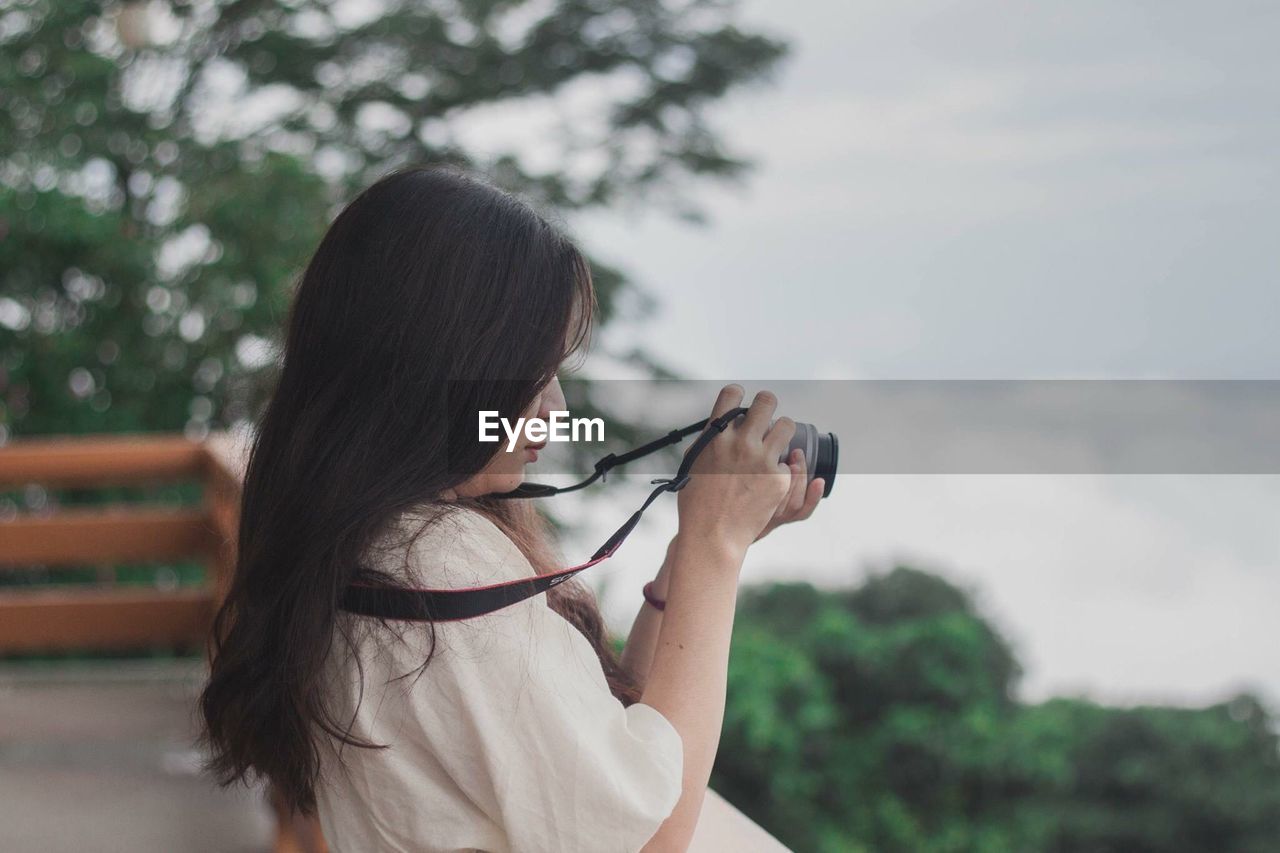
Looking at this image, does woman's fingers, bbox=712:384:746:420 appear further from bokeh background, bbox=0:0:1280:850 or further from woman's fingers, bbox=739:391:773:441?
bokeh background, bbox=0:0:1280:850

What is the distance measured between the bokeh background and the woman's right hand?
2.82 m

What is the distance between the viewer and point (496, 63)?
630cm

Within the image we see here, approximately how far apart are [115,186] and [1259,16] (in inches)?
218

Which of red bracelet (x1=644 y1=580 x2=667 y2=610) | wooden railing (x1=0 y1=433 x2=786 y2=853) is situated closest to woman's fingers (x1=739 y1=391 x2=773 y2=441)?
red bracelet (x1=644 y1=580 x2=667 y2=610)

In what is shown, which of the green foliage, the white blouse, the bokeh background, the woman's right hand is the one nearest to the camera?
the white blouse

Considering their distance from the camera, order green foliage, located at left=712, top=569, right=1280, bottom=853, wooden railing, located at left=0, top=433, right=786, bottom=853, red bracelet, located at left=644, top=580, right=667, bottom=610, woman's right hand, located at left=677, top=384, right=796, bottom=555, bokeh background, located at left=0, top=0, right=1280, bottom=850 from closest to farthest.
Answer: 1. woman's right hand, located at left=677, top=384, right=796, bottom=555
2. red bracelet, located at left=644, top=580, right=667, bottom=610
3. wooden railing, located at left=0, top=433, right=786, bottom=853
4. green foliage, located at left=712, top=569, right=1280, bottom=853
5. bokeh background, located at left=0, top=0, right=1280, bottom=850

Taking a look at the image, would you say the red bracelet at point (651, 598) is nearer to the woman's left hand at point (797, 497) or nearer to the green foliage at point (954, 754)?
Result: the woman's left hand at point (797, 497)

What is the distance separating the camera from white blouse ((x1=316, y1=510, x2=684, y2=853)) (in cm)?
67

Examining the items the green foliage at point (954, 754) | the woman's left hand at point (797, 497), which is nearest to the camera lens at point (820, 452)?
the woman's left hand at point (797, 497)

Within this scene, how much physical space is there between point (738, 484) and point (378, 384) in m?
0.25

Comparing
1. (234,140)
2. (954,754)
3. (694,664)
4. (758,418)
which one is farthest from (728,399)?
(234,140)

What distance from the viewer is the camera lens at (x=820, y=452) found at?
812 millimetres

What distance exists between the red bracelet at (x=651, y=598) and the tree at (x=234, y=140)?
10.4 feet

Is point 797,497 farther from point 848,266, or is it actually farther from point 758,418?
point 848,266
